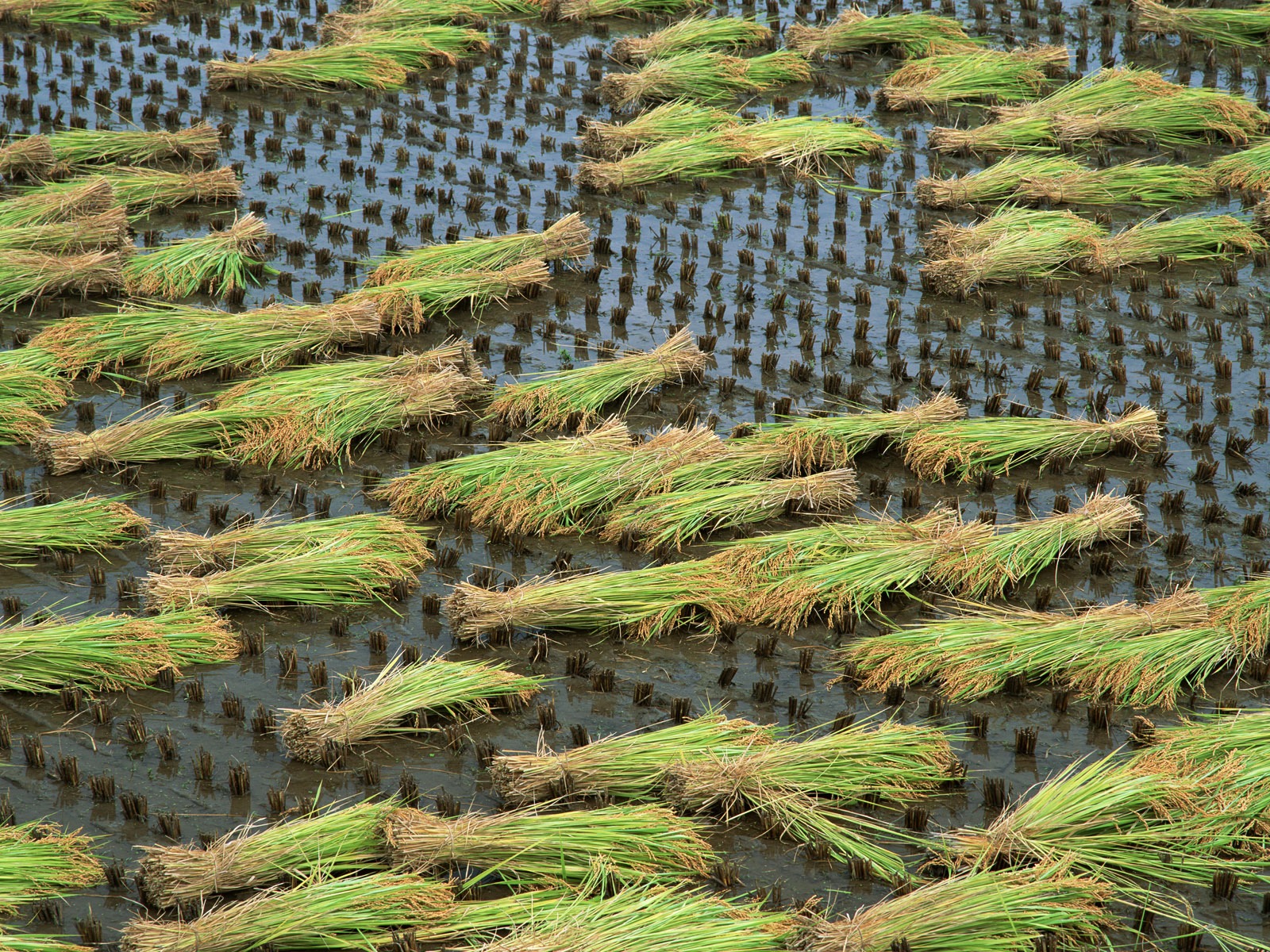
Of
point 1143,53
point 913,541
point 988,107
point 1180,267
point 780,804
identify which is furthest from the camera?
point 1143,53

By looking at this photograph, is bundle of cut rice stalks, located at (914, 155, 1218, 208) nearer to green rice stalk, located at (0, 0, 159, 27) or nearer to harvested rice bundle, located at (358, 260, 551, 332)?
harvested rice bundle, located at (358, 260, 551, 332)

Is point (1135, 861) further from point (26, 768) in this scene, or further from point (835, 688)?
point (26, 768)

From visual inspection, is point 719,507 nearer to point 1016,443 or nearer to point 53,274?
point 1016,443

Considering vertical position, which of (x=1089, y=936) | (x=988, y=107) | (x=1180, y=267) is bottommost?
(x=1089, y=936)

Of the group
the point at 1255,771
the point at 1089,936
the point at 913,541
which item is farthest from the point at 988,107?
the point at 1089,936

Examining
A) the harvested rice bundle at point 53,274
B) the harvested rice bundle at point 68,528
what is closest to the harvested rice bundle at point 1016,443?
the harvested rice bundle at point 68,528
